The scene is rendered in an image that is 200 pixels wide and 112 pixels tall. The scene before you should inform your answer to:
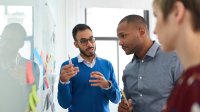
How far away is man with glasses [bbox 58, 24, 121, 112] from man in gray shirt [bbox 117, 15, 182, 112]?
25 centimetres

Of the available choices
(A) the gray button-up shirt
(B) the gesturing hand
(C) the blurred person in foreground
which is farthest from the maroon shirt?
(B) the gesturing hand

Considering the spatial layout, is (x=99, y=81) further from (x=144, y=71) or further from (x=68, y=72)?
(x=144, y=71)

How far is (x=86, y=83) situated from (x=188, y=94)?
1.51 meters

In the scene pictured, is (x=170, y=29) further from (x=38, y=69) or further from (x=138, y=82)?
(x=138, y=82)

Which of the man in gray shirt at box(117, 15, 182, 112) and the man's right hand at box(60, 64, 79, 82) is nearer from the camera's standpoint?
the man in gray shirt at box(117, 15, 182, 112)

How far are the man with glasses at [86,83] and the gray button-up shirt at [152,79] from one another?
0.28 metres

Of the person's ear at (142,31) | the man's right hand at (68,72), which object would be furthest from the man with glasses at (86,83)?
the person's ear at (142,31)

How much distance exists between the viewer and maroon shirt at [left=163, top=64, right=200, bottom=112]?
1.61 feet

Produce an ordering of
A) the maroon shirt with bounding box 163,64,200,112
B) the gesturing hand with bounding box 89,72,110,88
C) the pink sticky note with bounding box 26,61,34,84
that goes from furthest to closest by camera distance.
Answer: the gesturing hand with bounding box 89,72,110,88 < the pink sticky note with bounding box 26,61,34,84 < the maroon shirt with bounding box 163,64,200,112

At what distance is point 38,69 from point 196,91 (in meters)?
0.87

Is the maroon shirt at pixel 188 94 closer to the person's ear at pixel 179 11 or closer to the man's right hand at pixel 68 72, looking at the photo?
the person's ear at pixel 179 11

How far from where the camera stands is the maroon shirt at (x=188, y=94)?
49 cm

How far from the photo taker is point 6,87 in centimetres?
95

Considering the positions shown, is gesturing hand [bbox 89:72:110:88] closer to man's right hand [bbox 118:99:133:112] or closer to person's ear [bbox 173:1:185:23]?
man's right hand [bbox 118:99:133:112]
